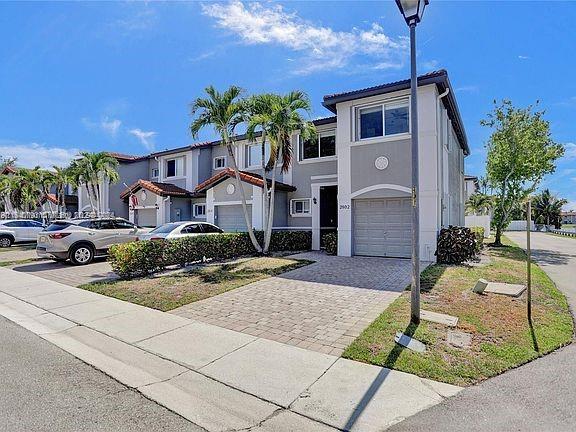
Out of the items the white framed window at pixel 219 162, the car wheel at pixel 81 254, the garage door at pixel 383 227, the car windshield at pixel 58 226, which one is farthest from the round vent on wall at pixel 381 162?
the car windshield at pixel 58 226

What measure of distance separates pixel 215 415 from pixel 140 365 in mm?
1724

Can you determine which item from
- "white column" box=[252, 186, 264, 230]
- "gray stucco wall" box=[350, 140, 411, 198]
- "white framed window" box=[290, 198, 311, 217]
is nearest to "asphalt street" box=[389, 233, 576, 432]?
"gray stucco wall" box=[350, 140, 411, 198]

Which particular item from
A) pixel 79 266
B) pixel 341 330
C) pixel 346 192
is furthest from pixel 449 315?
pixel 79 266

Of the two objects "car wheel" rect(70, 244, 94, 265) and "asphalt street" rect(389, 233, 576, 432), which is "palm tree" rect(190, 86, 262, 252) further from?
Answer: "asphalt street" rect(389, 233, 576, 432)

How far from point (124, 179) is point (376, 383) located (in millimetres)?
27834

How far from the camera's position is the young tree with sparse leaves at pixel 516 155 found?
72.1ft

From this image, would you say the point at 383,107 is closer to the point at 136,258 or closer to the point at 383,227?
the point at 383,227

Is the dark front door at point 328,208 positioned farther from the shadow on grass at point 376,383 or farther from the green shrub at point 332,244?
the shadow on grass at point 376,383

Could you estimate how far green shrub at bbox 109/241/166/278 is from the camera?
10570mm

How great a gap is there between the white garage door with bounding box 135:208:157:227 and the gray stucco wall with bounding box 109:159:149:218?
16.0ft

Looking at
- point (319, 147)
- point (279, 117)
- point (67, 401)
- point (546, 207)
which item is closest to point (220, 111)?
point (279, 117)

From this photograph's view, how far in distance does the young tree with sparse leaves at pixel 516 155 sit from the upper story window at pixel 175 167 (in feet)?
69.6

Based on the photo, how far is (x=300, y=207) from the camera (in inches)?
741

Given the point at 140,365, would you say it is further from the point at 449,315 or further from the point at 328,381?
the point at 449,315
